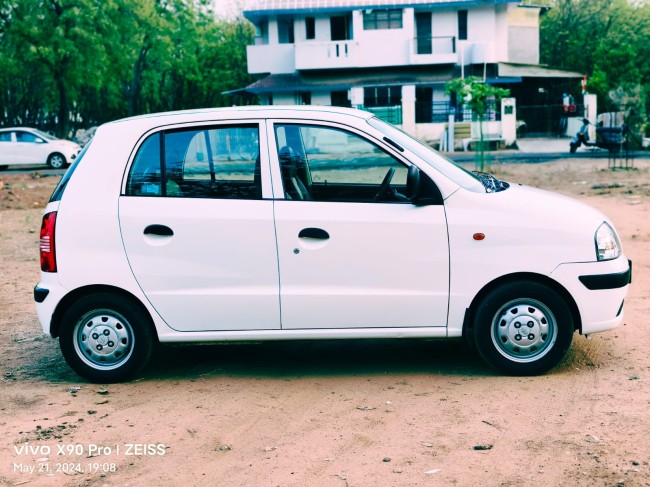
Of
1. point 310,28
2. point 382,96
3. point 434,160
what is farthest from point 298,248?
point 310,28

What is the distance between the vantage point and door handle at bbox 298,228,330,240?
6207 mm

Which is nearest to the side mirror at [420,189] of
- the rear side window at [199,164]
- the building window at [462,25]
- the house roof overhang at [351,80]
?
the rear side window at [199,164]

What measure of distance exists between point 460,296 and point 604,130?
27.0m

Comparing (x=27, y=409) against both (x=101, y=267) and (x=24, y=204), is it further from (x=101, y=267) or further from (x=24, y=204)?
(x=24, y=204)

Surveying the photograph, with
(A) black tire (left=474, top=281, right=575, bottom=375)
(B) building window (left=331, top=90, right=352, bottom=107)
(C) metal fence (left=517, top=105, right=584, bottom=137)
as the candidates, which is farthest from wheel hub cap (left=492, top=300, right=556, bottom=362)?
(B) building window (left=331, top=90, right=352, bottom=107)

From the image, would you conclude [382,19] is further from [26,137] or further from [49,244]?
[49,244]

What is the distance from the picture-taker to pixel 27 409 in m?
6.04

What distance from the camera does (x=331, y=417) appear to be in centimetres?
563

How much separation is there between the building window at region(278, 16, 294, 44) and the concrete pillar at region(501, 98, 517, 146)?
12.2 metres

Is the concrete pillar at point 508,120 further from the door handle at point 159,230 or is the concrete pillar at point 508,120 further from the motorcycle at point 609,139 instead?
the door handle at point 159,230

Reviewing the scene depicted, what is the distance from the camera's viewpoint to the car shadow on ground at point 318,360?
265 inches

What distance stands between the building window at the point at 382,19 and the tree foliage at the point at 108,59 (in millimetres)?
11833

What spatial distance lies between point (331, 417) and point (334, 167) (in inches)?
75.7

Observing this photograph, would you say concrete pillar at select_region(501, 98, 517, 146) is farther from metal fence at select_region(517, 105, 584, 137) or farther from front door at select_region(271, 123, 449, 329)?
front door at select_region(271, 123, 449, 329)
